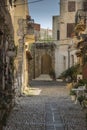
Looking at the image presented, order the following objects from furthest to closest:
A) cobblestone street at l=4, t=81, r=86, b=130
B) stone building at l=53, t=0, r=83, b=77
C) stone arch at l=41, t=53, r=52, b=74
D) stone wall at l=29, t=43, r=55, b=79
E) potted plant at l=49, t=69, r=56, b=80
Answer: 1. stone arch at l=41, t=53, r=52, b=74
2. stone wall at l=29, t=43, r=55, b=79
3. potted plant at l=49, t=69, r=56, b=80
4. stone building at l=53, t=0, r=83, b=77
5. cobblestone street at l=4, t=81, r=86, b=130

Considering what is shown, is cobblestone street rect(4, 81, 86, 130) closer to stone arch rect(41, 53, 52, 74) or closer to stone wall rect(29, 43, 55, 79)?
stone wall rect(29, 43, 55, 79)

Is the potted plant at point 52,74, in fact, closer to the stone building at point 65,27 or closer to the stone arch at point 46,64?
the stone building at point 65,27

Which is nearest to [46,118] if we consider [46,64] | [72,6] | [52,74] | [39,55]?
[52,74]

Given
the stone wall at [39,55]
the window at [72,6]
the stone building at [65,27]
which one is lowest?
the stone wall at [39,55]

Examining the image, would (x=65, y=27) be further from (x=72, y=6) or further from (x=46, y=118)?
(x=46, y=118)

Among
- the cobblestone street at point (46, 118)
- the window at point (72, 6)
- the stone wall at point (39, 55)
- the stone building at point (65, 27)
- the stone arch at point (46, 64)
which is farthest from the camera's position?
the stone arch at point (46, 64)

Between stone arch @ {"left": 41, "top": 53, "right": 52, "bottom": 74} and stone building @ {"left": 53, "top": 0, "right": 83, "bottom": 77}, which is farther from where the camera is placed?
stone arch @ {"left": 41, "top": 53, "right": 52, "bottom": 74}

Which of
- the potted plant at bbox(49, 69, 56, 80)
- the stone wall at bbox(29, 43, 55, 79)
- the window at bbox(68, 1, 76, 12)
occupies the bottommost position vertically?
the potted plant at bbox(49, 69, 56, 80)

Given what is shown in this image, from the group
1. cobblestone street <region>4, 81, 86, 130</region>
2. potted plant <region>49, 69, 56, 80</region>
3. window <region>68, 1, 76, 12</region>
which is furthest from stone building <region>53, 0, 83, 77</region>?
cobblestone street <region>4, 81, 86, 130</region>

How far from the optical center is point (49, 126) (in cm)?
1459

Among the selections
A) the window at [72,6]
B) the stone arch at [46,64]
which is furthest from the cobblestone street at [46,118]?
the stone arch at [46,64]

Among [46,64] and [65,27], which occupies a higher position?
[65,27]

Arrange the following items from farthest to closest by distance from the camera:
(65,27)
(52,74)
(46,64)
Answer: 1. (46,64)
2. (52,74)
3. (65,27)

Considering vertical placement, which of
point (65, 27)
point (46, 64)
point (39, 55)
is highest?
point (65, 27)
